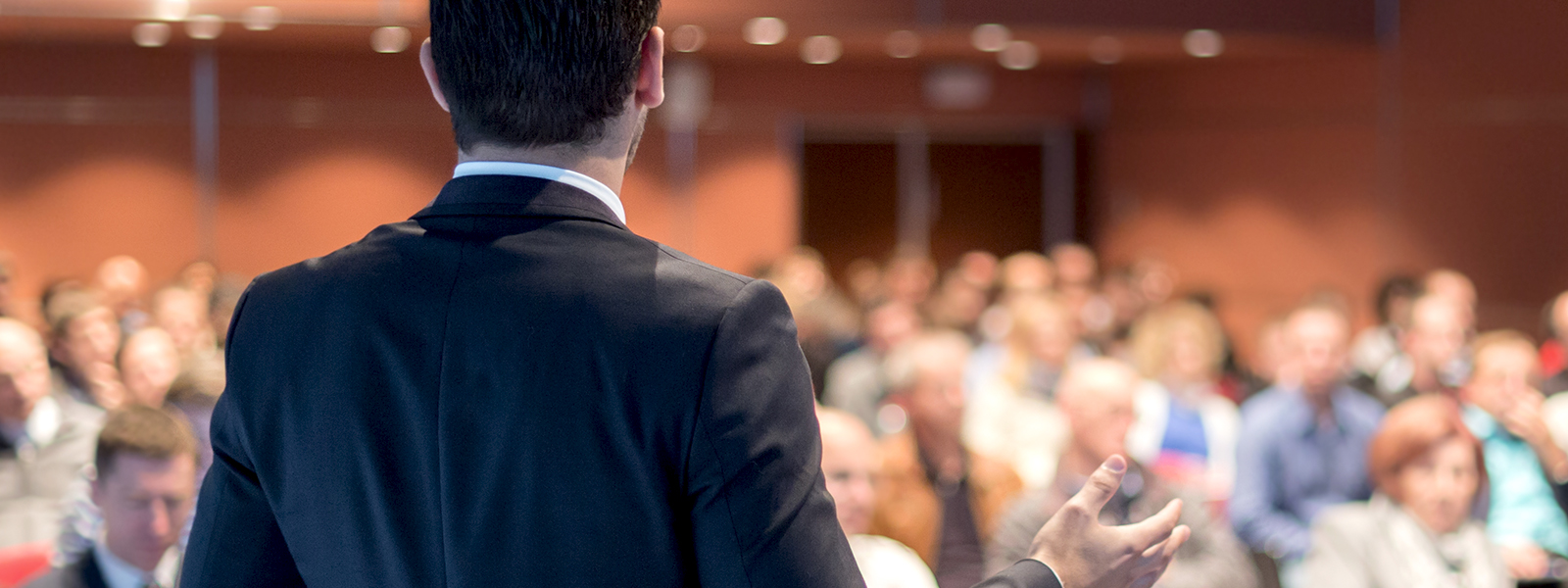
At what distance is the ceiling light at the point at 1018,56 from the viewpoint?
28.3 ft

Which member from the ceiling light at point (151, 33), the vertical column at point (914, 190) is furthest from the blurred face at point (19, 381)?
the vertical column at point (914, 190)

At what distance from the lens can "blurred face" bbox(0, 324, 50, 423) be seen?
3.96 m

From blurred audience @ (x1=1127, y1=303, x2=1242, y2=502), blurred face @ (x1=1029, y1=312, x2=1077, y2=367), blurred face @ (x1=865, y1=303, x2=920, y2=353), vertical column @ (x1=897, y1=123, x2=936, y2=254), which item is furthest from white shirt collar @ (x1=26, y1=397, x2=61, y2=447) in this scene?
vertical column @ (x1=897, y1=123, x2=936, y2=254)

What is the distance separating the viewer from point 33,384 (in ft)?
13.1

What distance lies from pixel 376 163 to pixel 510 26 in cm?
892

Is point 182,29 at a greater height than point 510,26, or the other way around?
point 182,29

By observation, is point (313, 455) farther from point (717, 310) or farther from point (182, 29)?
point (182, 29)

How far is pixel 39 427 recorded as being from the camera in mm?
4016

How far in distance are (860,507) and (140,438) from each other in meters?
1.60

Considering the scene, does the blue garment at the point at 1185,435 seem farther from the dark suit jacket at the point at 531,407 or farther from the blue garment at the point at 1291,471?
the dark suit jacket at the point at 531,407

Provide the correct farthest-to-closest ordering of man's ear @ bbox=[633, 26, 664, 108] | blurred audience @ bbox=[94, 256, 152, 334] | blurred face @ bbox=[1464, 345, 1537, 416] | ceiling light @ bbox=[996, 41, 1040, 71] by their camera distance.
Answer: ceiling light @ bbox=[996, 41, 1040, 71] → blurred audience @ bbox=[94, 256, 152, 334] → blurred face @ bbox=[1464, 345, 1537, 416] → man's ear @ bbox=[633, 26, 664, 108]

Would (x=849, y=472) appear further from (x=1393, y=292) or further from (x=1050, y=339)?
(x=1393, y=292)

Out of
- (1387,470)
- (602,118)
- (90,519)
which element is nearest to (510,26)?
(602,118)

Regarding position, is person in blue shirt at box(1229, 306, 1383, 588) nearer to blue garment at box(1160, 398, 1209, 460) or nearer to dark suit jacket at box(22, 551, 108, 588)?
blue garment at box(1160, 398, 1209, 460)
